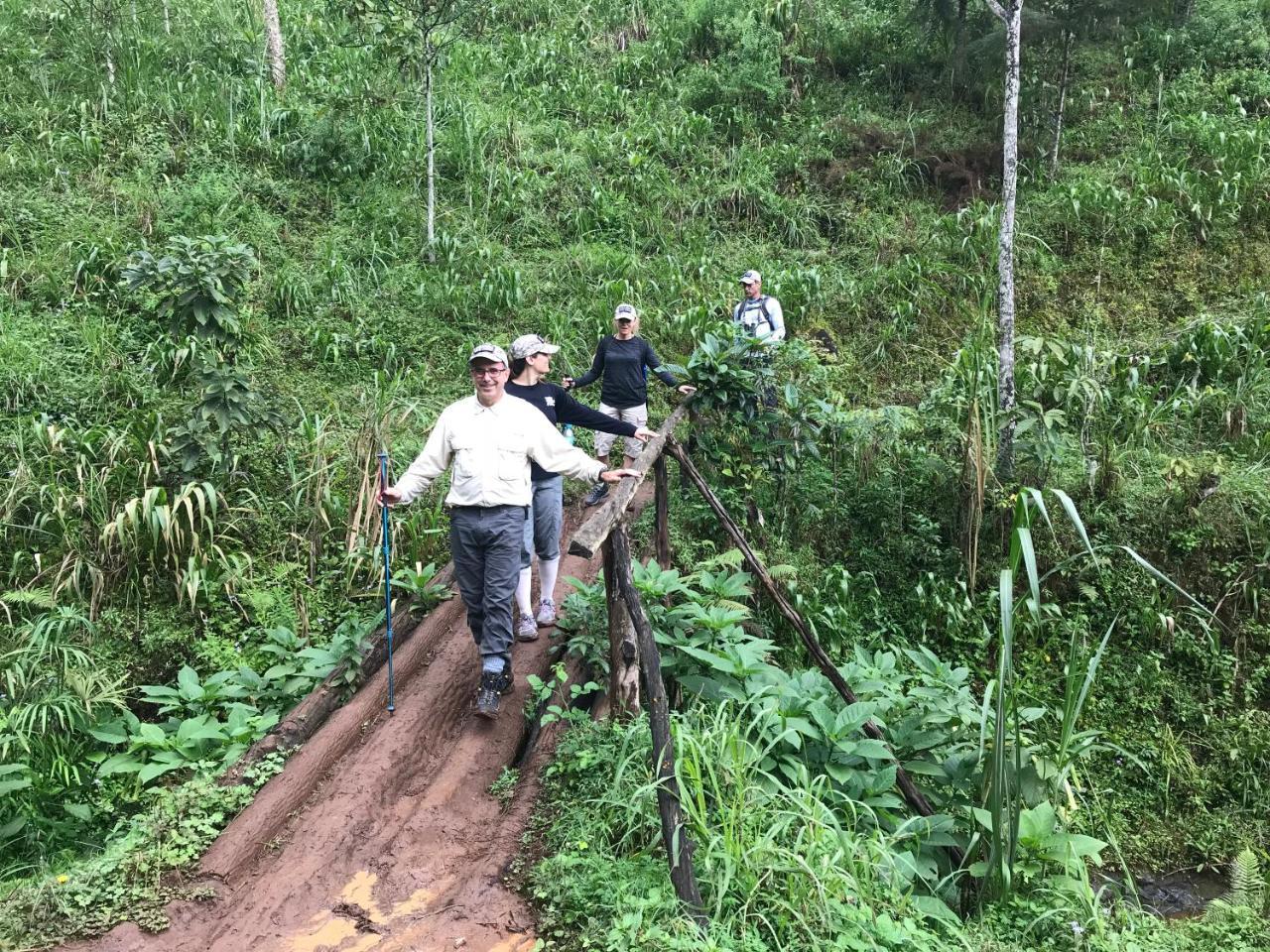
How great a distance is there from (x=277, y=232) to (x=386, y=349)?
3.04 m

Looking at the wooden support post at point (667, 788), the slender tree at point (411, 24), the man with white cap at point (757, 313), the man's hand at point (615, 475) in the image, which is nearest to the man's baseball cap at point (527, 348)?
the man's hand at point (615, 475)

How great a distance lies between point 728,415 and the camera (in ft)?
25.1

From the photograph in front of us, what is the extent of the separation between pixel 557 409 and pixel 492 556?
131 cm

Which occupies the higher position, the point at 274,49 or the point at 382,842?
the point at 274,49

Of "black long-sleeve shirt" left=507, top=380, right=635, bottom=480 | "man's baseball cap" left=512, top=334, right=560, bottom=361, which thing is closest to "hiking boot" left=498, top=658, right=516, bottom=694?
"black long-sleeve shirt" left=507, top=380, right=635, bottom=480

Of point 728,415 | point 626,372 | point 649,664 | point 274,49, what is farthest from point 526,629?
point 274,49

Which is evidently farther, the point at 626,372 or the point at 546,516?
the point at 626,372

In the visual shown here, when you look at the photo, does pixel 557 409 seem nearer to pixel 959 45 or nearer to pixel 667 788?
pixel 667 788

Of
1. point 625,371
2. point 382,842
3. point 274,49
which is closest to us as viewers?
point 382,842

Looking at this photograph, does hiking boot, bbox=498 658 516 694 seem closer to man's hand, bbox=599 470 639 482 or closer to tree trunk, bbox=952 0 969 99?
man's hand, bbox=599 470 639 482

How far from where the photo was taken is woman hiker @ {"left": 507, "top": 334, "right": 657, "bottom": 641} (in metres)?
5.22

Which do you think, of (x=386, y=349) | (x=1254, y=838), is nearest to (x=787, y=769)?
(x=1254, y=838)

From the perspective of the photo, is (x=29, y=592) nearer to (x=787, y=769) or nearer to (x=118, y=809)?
(x=118, y=809)

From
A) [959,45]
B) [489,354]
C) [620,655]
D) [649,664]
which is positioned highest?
[959,45]
